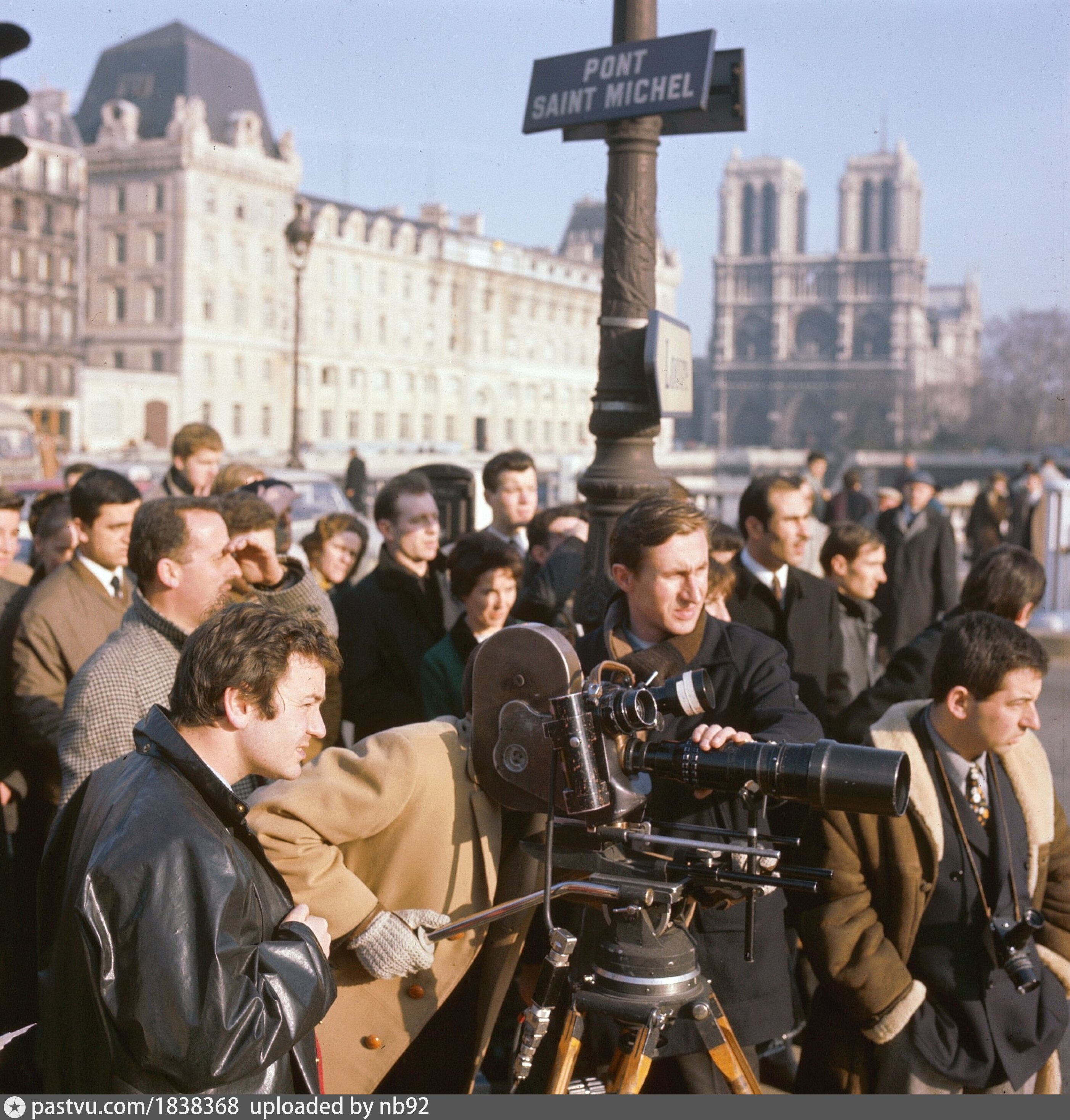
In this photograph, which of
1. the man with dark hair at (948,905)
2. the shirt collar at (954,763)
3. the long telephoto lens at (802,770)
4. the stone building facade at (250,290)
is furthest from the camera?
the stone building facade at (250,290)

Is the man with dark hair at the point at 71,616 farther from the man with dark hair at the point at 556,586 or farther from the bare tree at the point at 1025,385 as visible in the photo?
the bare tree at the point at 1025,385

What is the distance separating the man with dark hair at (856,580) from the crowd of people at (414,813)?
2.0 inches

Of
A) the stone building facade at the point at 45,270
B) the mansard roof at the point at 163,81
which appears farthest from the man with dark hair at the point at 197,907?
the mansard roof at the point at 163,81

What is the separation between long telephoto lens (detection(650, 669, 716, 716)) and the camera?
2.32 m

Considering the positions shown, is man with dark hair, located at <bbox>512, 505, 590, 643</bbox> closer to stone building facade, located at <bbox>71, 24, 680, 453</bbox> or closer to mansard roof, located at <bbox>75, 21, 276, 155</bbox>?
stone building facade, located at <bbox>71, 24, 680, 453</bbox>

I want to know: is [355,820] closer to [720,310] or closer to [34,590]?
[34,590]

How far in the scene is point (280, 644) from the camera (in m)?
2.28

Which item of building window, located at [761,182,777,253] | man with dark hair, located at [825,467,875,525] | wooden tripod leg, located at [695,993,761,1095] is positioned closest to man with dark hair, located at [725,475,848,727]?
wooden tripod leg, located at [695,993,761,1095]

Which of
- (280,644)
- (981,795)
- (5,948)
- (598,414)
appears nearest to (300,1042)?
(280,644)

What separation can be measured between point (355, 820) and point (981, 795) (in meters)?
1.48

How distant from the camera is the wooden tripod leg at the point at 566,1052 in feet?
8.38

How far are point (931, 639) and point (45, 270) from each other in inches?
2543

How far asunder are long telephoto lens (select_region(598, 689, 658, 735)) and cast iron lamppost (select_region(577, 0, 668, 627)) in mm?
1961

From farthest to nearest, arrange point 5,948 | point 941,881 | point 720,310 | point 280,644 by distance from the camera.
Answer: point 720,310 → point 5,948 → point 941,881 → point 280,644
